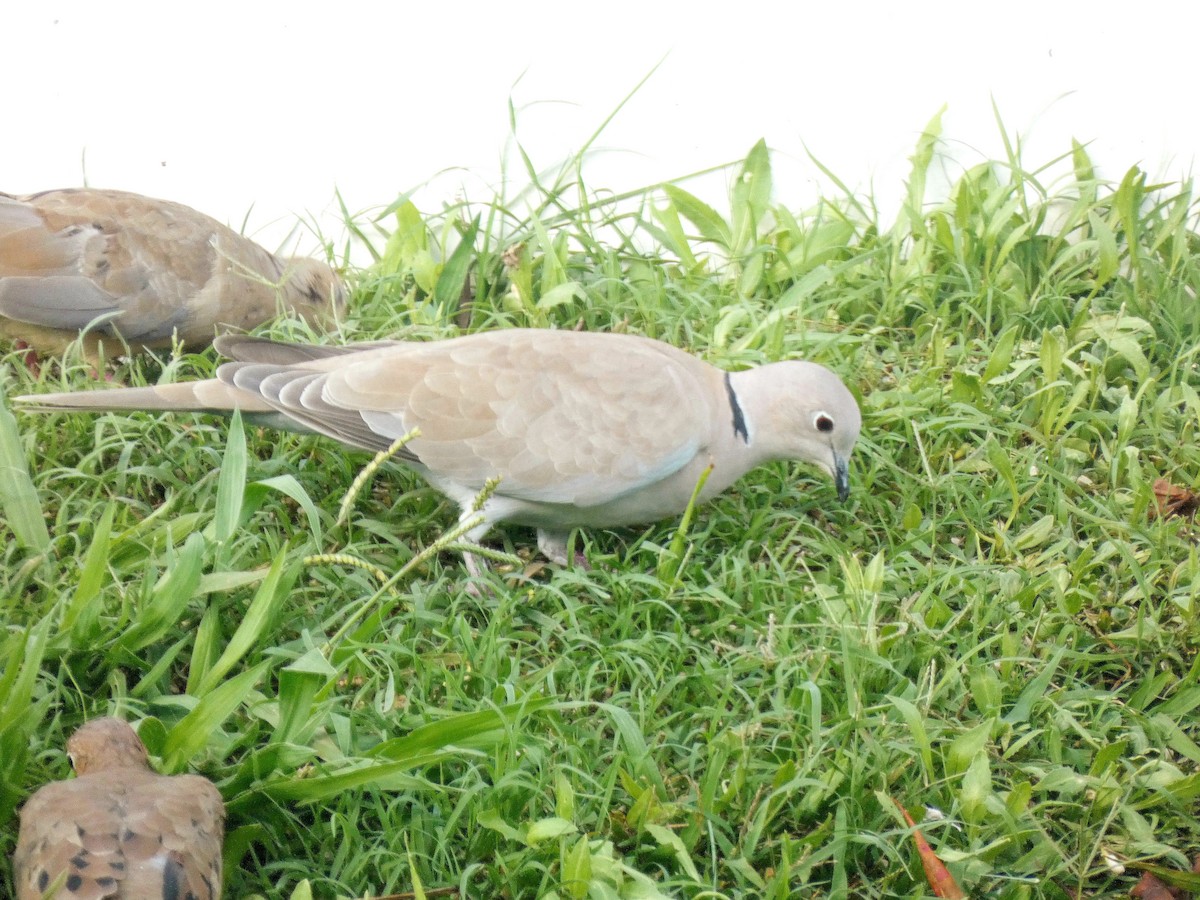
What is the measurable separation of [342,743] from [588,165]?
259cm

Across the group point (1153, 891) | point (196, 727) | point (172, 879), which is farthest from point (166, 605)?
point (1153, 891)

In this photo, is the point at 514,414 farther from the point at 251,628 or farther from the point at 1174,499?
the point at 1174,499

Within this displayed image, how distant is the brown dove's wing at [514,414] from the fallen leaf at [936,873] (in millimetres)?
1173

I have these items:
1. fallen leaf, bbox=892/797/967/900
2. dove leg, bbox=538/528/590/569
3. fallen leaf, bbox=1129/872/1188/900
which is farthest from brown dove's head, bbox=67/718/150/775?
fallen leaf, bbox=1129/872/1188/900

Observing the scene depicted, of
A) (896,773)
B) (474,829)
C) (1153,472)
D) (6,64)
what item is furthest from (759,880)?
(6,64)

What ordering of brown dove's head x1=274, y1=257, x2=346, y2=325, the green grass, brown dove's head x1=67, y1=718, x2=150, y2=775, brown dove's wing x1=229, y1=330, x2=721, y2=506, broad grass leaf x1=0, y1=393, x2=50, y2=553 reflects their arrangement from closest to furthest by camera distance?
brown dove's head x1=67, y1=718, x2=150, y2=775 < the green grass < broad grass leaf x1=0, y1=393, x2=50, y2=553 < brown dove's wing x1=229, y1=330, x2=721, y2=506 < brown dove's head x1=274, y1=257, x2=346, y2=325

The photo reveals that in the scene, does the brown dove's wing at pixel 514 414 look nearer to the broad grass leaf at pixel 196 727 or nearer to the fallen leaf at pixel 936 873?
the broad grass leaf at pixel 196 727

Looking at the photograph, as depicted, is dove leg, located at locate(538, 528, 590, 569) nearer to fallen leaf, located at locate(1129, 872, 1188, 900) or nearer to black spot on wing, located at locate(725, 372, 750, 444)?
black spot on wing, located at locate(725, 372, 750, 444)

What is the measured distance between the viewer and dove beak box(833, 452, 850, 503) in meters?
3.51

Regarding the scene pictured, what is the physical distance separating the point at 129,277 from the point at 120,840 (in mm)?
2247

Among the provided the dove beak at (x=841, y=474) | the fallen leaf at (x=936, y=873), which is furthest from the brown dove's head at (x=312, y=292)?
the fallen leaf at (x=936, y=873)

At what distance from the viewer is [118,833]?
227cm

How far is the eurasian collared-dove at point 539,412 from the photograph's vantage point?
3.28m

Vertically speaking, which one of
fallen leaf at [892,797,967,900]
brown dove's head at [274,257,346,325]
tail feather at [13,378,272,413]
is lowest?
fallen leaf at [892,797,967,900]
